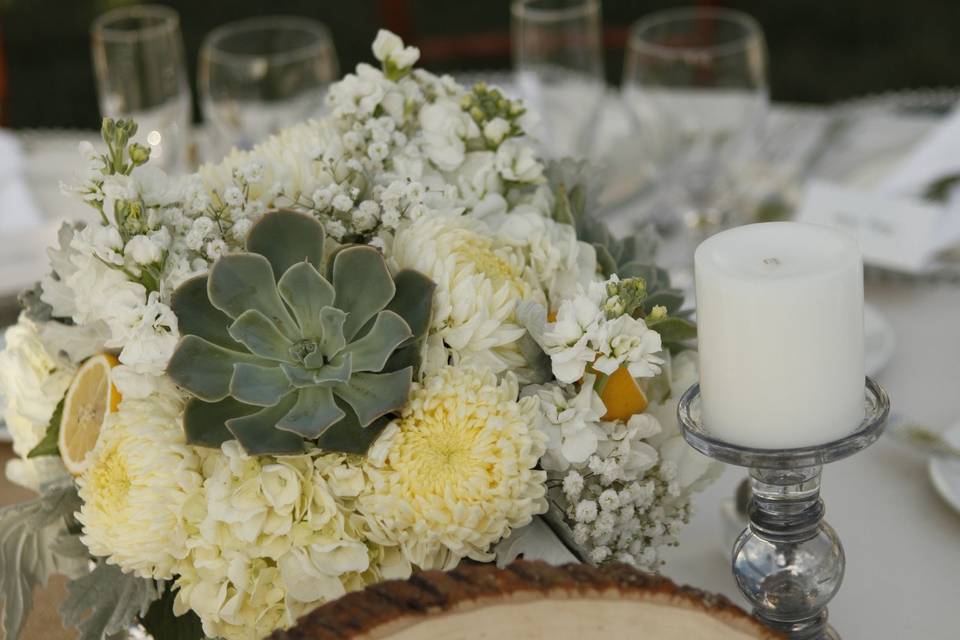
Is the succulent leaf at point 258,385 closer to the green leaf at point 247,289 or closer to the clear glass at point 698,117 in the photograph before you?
the green leaf at point 247,289

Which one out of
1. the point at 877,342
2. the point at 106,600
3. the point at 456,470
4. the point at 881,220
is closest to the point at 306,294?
the point at 456,470

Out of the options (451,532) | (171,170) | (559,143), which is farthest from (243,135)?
(451,532)

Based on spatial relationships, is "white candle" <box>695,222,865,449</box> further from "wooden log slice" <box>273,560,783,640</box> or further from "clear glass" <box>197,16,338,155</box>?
"clear glass" <box>197,16,338,155</box>

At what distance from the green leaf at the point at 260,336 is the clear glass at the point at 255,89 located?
0.78 meters

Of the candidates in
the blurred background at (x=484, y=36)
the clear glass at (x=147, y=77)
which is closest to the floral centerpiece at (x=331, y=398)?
the clear glass at (x=147, y=77)

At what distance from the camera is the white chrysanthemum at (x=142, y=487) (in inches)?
27.6

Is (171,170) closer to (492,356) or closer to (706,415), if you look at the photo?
(492,356)

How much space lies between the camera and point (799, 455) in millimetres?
633

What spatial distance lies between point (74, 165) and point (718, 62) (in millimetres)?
794

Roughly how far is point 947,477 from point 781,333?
1.32ft

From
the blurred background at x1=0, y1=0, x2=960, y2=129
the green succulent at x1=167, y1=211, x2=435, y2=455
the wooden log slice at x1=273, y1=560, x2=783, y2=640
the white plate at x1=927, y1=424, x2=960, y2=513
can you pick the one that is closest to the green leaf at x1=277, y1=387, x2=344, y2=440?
the green succulent at x1=167, y1=211, x2=435, y2=455

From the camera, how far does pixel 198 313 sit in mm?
719

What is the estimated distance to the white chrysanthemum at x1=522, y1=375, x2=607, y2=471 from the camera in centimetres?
71

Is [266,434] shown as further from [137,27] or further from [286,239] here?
[137,27]
